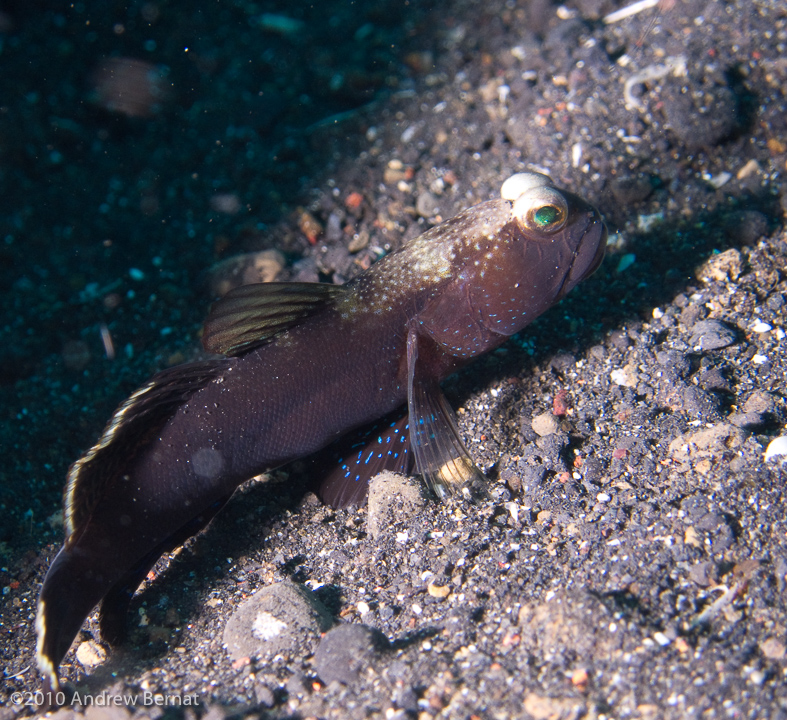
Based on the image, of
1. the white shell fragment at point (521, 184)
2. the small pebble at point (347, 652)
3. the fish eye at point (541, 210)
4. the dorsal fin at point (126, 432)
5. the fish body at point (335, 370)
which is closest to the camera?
the small pebble at point (347, 652)

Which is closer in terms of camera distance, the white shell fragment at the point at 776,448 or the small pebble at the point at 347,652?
the small pebble at the point at 347,652

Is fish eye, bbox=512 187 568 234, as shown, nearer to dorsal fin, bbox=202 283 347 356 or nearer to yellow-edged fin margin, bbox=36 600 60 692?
dorsal fin, bbox=202 283 347 356

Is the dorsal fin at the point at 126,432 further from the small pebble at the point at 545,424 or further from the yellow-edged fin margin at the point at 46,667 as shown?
the small pebble at the point at 545,424

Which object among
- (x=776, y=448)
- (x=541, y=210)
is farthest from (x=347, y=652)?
(x=541, y=210)

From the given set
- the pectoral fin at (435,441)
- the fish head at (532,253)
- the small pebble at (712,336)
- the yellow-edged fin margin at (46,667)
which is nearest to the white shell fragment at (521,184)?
the fish head at (532,253)

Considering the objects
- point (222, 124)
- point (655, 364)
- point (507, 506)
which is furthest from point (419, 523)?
point (222, 124)

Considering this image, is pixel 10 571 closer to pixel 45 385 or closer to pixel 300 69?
pixel 45 385
